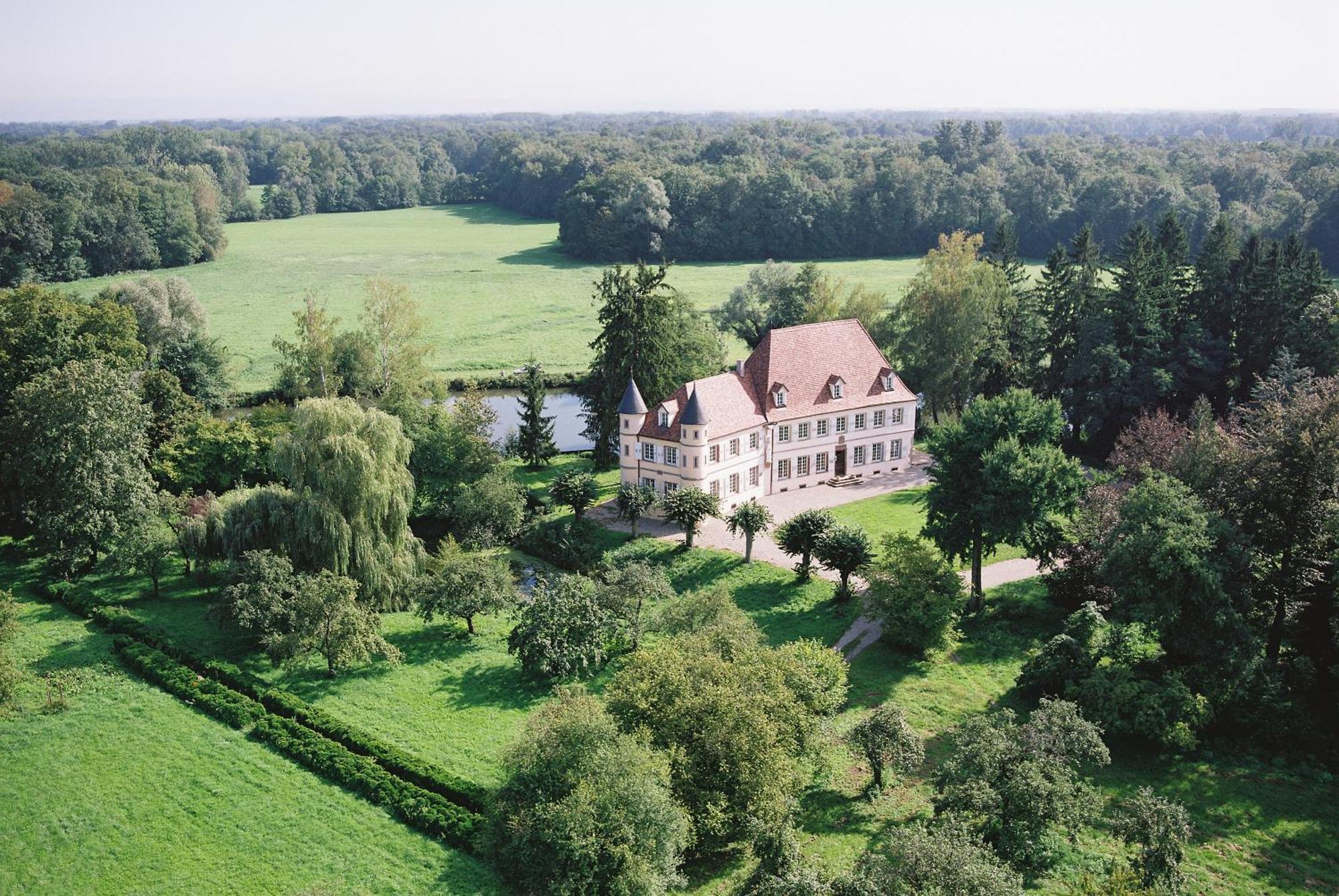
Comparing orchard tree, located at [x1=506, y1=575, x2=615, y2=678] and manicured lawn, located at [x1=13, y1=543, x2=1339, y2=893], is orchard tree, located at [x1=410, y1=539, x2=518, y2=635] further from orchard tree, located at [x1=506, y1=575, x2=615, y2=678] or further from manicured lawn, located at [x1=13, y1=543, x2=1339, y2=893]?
orchard tree, located at [x1=506, y1=575, x2=615, y2=678]

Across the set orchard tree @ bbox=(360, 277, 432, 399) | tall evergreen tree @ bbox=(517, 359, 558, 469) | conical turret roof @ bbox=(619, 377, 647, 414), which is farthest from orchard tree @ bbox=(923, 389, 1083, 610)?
orchard tree @ bbox=(360, 277, 432, 399)

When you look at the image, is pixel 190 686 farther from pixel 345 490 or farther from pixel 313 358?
pixel 313 358

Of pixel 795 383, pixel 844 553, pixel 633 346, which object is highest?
pixel 633 346

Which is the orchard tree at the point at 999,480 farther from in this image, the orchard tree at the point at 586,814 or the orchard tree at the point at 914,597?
the orchard tree at the point at 586,814

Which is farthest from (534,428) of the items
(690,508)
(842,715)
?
(842,715)

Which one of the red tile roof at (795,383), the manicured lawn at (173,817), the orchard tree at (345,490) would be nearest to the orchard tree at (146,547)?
the orchard tree at (345,490)

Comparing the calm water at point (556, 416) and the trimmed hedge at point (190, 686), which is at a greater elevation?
the calm water at point (556, 416)

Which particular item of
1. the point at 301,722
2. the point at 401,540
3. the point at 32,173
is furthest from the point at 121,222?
the point at 301,722
